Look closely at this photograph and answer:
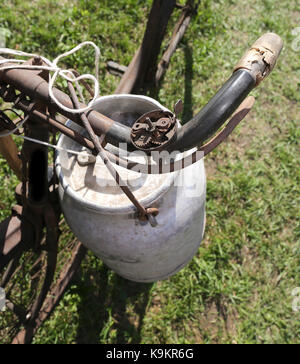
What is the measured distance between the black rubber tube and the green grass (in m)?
1.82

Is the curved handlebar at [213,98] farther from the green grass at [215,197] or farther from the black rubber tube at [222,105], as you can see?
the green grass at [215,197]

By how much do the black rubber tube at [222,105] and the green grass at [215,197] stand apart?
5.96 ft

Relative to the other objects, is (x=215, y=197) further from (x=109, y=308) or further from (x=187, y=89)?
(x=109, y=308)

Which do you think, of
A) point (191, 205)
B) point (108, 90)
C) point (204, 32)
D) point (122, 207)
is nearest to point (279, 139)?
point (204, 32)

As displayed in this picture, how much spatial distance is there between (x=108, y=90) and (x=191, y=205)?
1891 mm

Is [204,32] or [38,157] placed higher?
[204,32]

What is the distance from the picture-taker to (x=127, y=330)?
8.35ft

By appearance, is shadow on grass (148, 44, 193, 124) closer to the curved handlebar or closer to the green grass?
the green grass

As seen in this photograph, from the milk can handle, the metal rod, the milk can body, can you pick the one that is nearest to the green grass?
the milk can body

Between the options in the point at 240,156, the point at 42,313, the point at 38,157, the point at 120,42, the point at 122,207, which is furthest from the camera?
the point at 120,42

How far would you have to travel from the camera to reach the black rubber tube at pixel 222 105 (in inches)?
41.3

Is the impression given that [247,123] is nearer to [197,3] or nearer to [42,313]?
[197,3]

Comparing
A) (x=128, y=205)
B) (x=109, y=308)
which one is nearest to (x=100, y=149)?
(x=128, y=205)

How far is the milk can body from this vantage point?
4.89ft
